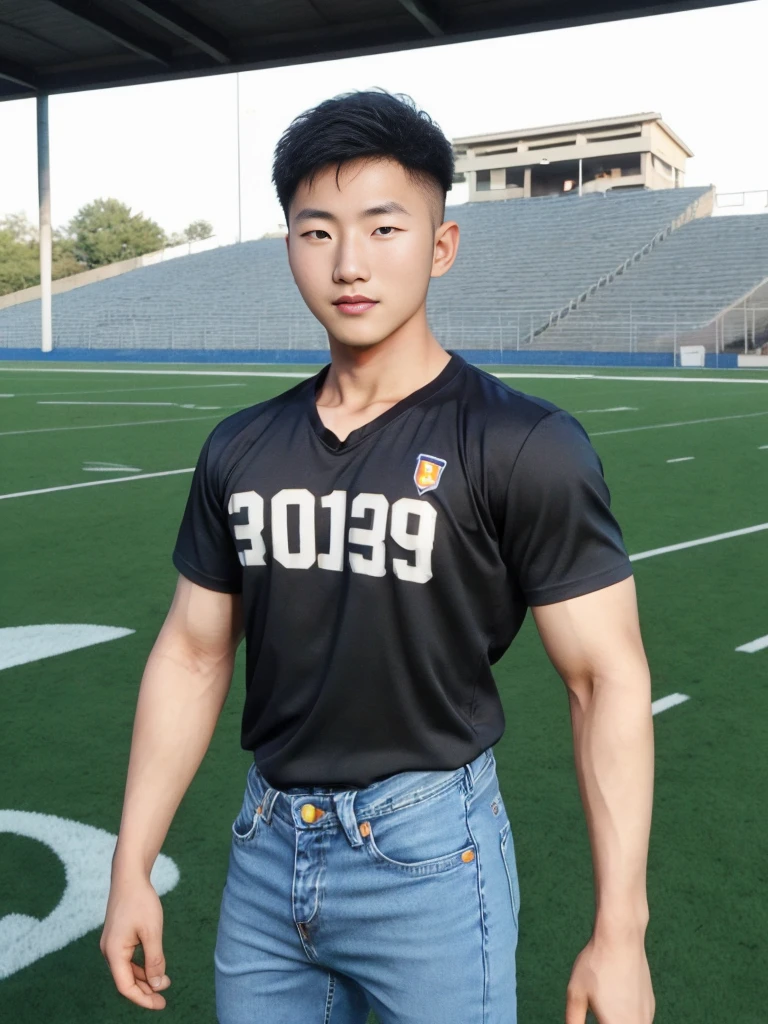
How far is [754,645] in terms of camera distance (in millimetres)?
5496

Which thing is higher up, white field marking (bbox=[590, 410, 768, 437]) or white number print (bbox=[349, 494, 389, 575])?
white field marking (bbox=[590, 410, 768, 437])

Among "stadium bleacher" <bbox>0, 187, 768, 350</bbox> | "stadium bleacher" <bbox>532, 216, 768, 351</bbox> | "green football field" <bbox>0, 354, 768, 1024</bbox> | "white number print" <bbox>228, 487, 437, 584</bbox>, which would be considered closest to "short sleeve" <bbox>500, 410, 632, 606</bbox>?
"white number print" <bbox>228, 487, 437, 584</bbox>

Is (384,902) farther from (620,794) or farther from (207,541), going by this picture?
(207,541)

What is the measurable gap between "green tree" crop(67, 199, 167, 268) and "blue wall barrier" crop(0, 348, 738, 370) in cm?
5408

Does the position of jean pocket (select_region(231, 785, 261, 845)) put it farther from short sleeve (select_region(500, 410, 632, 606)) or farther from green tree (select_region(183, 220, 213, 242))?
green tree (select_region(183, 220, 213, 242))

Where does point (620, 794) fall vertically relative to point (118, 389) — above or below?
below

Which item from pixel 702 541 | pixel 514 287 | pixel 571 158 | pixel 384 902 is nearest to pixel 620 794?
pixel 384 902

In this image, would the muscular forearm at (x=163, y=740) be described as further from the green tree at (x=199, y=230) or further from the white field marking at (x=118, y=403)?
the green tree at (x=199, y=230)

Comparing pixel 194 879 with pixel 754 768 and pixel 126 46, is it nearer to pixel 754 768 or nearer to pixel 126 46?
pixel 754 768

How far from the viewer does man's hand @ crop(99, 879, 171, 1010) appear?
168 centimetres

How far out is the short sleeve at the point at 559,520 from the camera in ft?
4.91

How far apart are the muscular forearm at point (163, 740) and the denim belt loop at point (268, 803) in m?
0.19

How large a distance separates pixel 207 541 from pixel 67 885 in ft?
5.94

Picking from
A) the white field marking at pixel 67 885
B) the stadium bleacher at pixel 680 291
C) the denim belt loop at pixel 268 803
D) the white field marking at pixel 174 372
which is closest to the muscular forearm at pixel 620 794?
the denim belt loop at pixel 268 803
